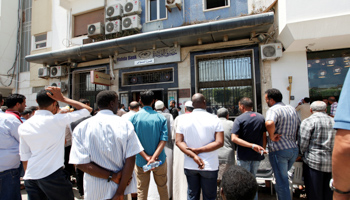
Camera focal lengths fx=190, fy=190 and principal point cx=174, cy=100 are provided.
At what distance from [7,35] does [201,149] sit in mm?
→ 15159

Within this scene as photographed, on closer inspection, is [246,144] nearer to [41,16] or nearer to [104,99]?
[104,99]

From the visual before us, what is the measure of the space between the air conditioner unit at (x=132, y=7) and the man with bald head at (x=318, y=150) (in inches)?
321

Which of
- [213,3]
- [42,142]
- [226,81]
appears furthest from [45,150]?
[213,3]

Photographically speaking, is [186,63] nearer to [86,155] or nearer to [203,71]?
[203,71]

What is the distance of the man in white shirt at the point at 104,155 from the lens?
166 centimetres

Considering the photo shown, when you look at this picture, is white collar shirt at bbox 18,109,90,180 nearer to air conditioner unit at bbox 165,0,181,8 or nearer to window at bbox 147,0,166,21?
air conditioner unit at bbox 165,0,181,8

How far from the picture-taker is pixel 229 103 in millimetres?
7645

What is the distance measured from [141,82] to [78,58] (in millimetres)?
3557

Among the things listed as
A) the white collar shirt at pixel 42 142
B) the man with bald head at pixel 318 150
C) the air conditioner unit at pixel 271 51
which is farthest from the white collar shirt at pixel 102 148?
the air conditioner unit at pixel 271 51

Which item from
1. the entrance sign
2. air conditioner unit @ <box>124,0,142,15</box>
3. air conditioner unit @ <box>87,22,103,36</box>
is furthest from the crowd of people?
air conditioner unit @ <box>87,22,103,36</box>

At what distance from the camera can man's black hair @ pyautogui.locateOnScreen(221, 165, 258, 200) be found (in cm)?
124

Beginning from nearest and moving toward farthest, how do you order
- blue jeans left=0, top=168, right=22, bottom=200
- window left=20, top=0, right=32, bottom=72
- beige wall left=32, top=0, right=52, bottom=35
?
blue jeans left=0, top=168, right=22, bottom=200
beige wall left=32, top=0, right=52, bottom=35
window left=20, top=0, right=32, bottom=72

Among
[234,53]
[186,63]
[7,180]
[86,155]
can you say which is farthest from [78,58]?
→ [86,155]

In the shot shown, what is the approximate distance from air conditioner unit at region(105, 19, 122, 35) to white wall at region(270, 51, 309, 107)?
22.1ft
